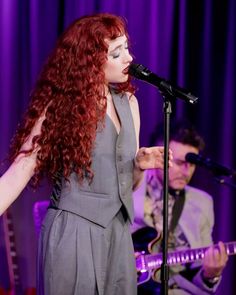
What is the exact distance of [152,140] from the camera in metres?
3.21

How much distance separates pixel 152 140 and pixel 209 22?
2.49ft

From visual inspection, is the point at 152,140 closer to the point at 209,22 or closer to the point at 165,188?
the point at 209,22

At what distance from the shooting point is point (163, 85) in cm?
159

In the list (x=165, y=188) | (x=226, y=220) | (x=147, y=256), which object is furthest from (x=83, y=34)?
(x=226, y=220)

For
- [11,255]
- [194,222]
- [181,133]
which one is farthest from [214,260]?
[11,255]

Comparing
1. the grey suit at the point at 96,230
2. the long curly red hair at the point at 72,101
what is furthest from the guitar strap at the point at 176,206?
the long curly red hair at the point at 72,101

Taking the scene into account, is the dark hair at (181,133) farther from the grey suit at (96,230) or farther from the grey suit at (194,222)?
the grey suit at (96,230)

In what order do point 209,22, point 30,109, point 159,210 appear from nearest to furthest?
point 30,109 → point 159,210 → point 209,22

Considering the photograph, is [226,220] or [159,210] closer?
[159,210]

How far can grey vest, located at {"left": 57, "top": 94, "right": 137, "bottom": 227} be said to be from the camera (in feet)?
5.45

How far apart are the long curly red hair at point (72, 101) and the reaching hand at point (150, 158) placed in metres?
0.15

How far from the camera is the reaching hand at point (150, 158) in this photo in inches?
64.7

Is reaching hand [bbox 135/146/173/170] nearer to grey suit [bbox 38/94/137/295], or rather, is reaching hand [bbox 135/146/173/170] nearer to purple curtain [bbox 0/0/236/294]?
grey suit [bbox 38/94/137/295]

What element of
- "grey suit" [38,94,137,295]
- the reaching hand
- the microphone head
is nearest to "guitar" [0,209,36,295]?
"grey suit" [38,94,137,295]
